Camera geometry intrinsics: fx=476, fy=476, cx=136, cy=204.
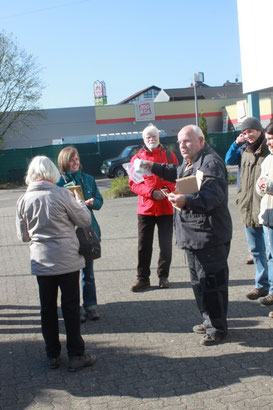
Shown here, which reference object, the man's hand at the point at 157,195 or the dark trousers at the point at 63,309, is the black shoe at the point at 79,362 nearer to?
the dark trousers at the point at 63,309

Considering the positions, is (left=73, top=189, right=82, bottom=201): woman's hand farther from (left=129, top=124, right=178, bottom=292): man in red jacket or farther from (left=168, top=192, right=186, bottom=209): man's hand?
(left=129, top=124, right=178, bottom=292): man in red jacket

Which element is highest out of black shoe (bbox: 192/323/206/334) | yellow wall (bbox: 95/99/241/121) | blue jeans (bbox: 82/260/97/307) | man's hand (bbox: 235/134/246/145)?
yellow wall (bbox: 95/99/241/121)

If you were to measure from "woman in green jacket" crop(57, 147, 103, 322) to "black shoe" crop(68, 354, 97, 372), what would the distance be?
1.18 metres

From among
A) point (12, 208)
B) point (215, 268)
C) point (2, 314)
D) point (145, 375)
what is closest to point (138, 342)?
point (145, 375)

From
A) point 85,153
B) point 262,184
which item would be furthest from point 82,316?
point 85,153

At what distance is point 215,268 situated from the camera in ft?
14.2

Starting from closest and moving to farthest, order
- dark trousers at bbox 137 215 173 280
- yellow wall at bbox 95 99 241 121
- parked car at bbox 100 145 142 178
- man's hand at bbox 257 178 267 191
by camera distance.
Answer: man's hand at bbox 257 178 267 191 → dark trousers at bbox 137 215 173 280 → parked car at bbox 100 145 142 178 → yellow wall at bbox 95 99 241 121

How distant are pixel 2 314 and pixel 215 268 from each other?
282 centimetres

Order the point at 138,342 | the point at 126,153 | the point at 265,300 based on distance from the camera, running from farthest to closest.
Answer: the point at 126,153 → the point at 265,300 → the point at 138,342

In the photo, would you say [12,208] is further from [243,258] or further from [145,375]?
[145,375]

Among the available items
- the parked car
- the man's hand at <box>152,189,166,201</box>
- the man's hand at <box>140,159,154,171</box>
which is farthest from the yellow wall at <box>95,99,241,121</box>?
the man's hand at <box>140,159,154,171</box>

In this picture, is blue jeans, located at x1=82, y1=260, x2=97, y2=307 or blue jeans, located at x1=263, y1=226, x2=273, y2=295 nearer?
blue jeans, located at x1=263, y1=226, x2=273, y2=295

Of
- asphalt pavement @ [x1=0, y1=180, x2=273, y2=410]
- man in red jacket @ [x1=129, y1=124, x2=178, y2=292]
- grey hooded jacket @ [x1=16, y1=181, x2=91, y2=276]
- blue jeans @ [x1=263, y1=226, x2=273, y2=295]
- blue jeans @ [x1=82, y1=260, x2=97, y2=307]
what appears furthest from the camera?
man in red jacket @ [x1=129, y1=124, x2=178, y2=292]

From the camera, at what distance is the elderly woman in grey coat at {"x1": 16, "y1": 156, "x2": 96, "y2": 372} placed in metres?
3.97
